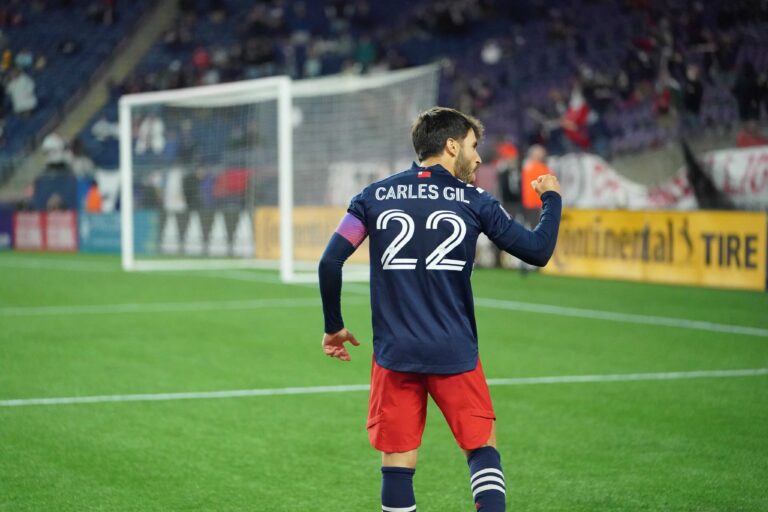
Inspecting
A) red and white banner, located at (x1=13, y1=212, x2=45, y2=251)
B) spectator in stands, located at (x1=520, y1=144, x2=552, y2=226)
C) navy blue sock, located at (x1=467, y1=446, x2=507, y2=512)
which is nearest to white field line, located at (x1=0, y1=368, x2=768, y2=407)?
navy blue sock, located at (x1=467, y1=446, x2=507, y2=512)

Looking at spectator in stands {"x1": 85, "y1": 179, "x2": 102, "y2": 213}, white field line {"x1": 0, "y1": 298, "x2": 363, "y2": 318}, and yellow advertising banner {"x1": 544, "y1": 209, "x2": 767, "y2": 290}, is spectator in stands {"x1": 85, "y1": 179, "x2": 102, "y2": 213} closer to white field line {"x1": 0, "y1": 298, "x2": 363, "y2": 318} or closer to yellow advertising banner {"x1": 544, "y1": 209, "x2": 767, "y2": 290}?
yellow advertising banner {"x1": 544, "y1": 209, "x2": 767, "y2": 290}

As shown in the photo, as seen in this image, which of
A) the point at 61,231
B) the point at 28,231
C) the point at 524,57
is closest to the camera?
the point at 524,57

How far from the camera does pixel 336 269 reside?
423 centimetres

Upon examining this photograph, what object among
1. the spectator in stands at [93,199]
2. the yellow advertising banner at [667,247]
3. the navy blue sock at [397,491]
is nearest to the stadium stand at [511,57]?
the yellow advertising banner at [667,247]

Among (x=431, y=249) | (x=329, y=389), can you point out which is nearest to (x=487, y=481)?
(x=431, y=249)

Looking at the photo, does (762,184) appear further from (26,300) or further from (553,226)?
(553,226)

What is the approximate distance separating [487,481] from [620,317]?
31.8ft

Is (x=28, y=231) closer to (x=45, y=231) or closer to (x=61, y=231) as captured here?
(x=45, y=231)

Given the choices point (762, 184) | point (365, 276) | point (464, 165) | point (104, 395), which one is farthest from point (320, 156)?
point (464, 165)

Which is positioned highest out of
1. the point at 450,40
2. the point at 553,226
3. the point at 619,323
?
the point at 450,40

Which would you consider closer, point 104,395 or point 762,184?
point 104,395

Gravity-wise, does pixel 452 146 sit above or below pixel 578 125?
below

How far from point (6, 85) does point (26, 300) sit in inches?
899

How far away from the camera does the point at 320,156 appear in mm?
19016
